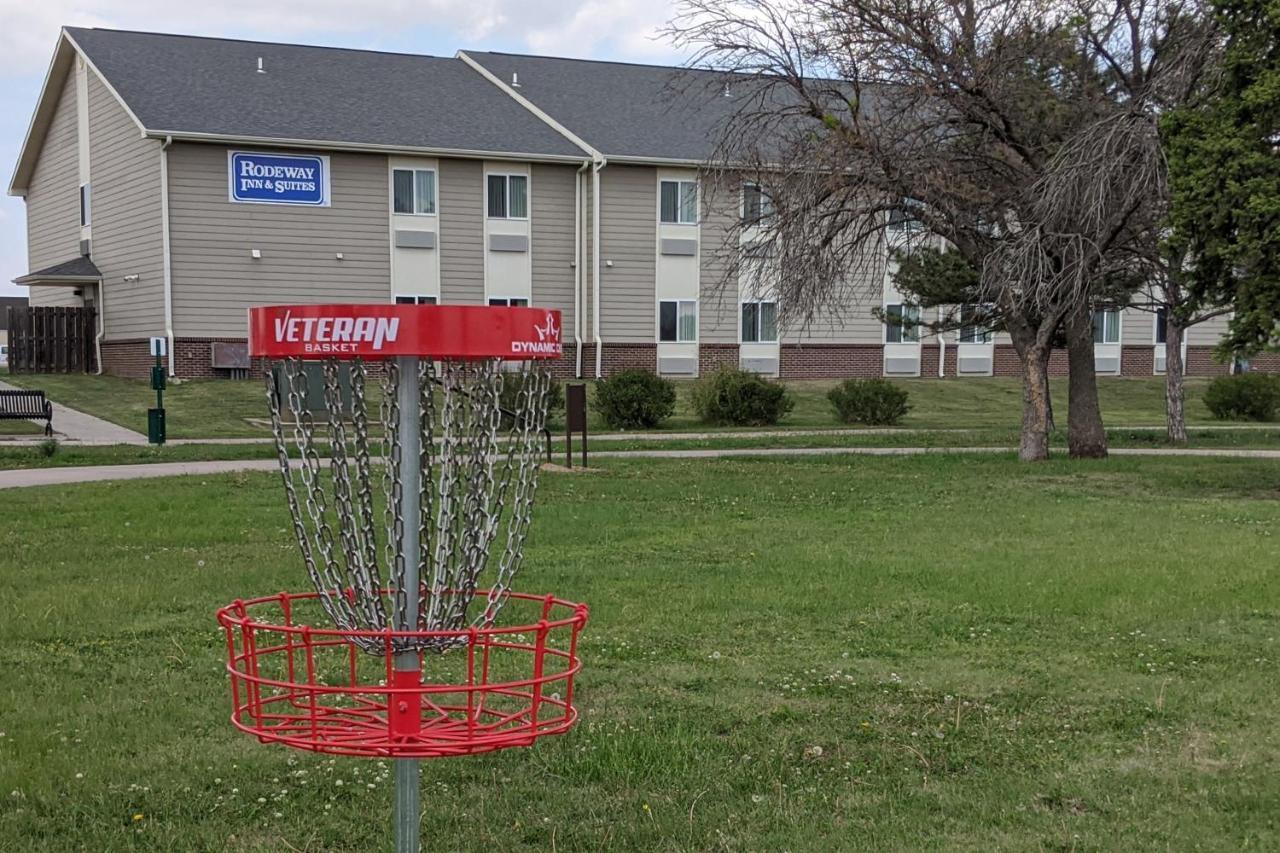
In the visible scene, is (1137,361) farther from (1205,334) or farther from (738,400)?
(738,400)

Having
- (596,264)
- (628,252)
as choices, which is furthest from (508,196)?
(628,252)

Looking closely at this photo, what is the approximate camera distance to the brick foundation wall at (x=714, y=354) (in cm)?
3575

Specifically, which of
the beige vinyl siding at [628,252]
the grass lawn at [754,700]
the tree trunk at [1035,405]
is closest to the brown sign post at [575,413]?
the grass lawn at [754,700]

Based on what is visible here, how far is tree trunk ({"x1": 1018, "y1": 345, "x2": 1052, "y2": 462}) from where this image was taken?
1914 centimetres

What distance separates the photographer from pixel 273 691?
19.8 ft

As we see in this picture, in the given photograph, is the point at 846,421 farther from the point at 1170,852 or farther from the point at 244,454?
the point at 1170,852

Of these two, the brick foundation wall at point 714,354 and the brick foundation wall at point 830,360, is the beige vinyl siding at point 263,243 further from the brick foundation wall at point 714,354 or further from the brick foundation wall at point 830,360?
the brick foundation wall at point 830,360

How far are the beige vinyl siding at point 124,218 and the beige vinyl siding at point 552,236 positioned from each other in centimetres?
916

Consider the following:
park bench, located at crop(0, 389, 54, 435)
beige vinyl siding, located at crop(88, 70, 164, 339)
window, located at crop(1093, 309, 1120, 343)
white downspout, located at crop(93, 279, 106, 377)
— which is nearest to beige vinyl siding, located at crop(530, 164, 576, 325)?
beige vinyl siding, located at crop(88, 70, 164, 339)

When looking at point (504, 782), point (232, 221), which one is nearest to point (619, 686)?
point (504, 782)

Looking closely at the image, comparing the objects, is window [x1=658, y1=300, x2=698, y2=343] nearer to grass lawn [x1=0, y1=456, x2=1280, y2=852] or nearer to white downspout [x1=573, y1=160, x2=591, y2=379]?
white downspout [x1=573, y1=160, x2=591, y2=379]

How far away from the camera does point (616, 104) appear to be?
1451 inches

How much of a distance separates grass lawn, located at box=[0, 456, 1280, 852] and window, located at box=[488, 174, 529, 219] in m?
22.2

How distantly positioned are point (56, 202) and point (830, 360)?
2282 centimetres
